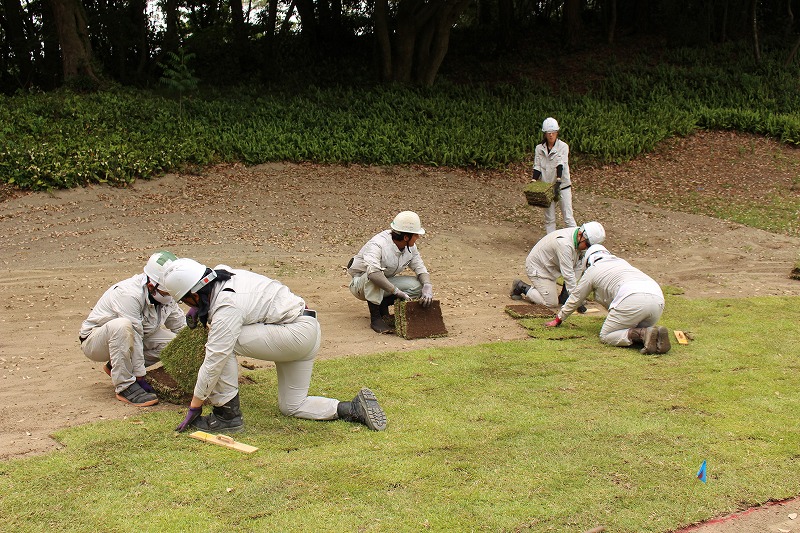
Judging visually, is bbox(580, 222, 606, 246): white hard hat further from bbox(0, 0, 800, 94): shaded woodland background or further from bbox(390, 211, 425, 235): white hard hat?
bbox(0, 0, 800, 94): shaded woodland background

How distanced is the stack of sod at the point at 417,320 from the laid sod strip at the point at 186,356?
3.28 metres

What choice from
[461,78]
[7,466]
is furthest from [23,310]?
[461,78]

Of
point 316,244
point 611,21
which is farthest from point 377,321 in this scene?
point 611,21

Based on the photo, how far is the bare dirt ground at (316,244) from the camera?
9453mm

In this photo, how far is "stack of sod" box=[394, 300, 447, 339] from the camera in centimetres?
1009

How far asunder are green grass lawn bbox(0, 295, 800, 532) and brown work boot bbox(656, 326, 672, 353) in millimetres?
395

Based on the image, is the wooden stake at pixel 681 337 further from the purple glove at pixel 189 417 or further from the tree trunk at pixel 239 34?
the tree trunk at pixel 239 34

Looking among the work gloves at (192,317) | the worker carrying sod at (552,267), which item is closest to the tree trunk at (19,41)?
the worker carrying sod at (552,267)

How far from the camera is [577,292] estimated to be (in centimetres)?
1002

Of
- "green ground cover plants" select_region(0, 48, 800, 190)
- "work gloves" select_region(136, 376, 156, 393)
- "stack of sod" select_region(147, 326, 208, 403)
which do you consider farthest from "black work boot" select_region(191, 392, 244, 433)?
"green ground cover plants" select_region(0, 48, 800, 190)

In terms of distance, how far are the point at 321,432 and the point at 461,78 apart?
20.9 meters

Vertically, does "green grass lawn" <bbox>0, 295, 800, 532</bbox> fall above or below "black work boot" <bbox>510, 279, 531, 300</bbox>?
above

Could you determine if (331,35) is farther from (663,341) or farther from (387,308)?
(663,341)

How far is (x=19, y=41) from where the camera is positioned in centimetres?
2436
